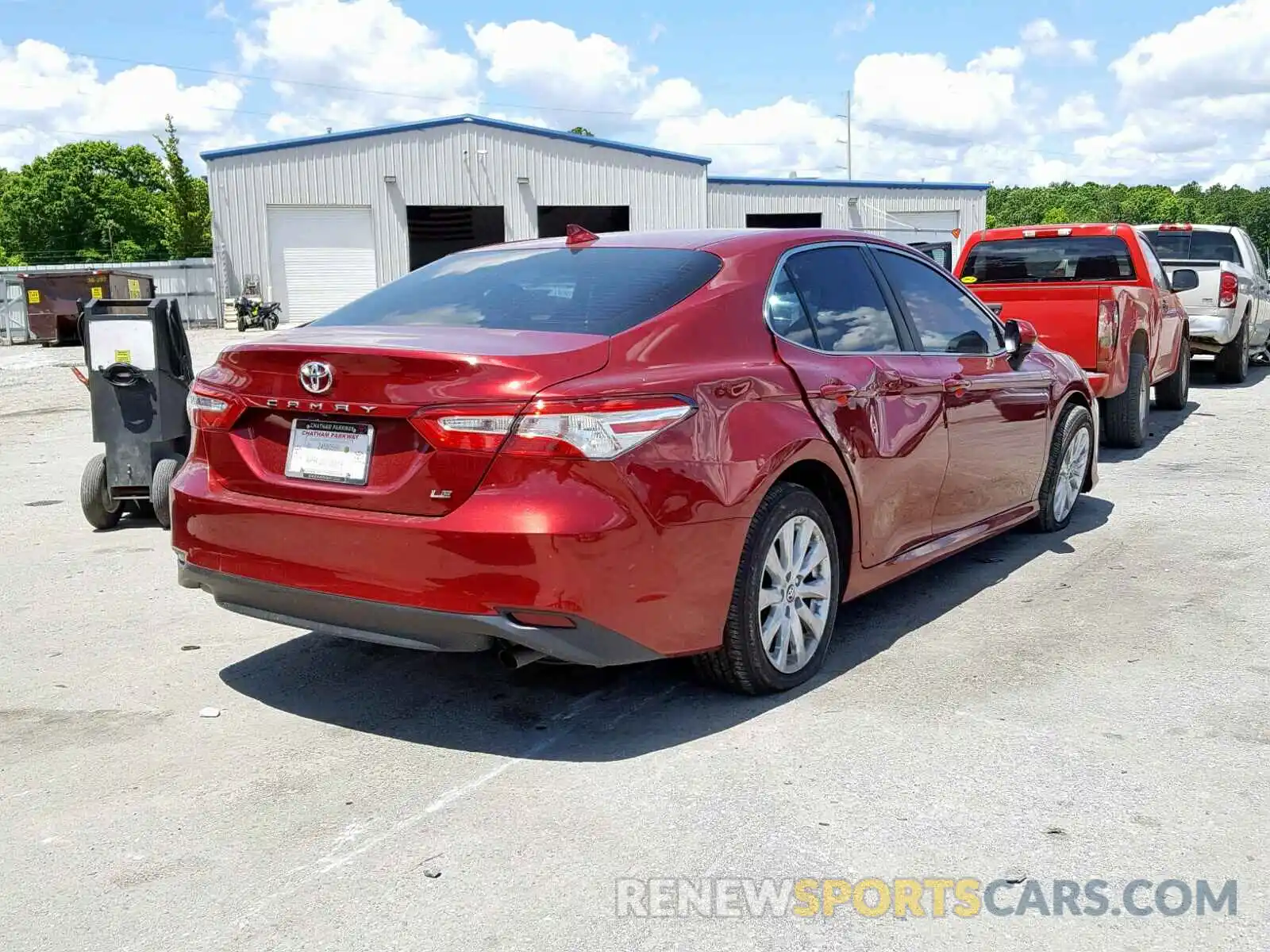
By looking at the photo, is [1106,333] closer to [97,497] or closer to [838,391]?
[838,391]

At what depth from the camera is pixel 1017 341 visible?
6.06 meters

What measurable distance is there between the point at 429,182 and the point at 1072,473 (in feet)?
96.1

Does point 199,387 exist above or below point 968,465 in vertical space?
above

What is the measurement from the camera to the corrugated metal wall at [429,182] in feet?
106

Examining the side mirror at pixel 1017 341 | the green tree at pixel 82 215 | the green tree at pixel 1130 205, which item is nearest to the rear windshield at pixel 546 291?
the side mirror at pixel 1017 341

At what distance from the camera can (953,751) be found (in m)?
3.81

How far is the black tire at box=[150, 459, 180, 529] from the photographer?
23.5 feet

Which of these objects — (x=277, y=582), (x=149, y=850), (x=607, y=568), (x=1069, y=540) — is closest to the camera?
(x=149, y=850)

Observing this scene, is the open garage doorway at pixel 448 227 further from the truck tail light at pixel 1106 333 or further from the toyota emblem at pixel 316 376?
the toyota emblem at pixel 316 376

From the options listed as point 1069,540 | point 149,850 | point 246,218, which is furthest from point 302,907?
point 246,218

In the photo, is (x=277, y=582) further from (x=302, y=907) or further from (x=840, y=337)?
(x=840, y=337)

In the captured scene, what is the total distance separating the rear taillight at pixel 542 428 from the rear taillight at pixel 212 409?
2.59 ft

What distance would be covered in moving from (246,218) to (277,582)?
1204 inches

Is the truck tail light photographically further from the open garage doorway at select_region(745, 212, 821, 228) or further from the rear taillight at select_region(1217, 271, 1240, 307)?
the open garage doorway at select_region(745, 212, 821, 228)
